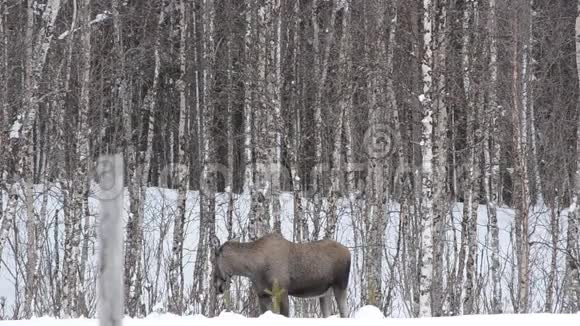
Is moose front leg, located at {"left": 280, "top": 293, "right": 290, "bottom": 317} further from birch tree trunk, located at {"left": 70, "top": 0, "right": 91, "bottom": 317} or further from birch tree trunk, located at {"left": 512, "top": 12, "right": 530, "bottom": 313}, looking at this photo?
birch tree trunk, located at {"left": 512, "top": 12, "right": 530, "bottom": 313}

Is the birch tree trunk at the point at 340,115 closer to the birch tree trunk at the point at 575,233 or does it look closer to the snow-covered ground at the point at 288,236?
the snow-covered ground at the point at 288,236

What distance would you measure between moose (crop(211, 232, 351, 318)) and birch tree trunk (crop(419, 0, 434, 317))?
156 cm

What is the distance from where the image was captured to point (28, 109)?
11.9 m

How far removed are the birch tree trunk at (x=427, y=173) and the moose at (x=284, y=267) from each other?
1.56 meters

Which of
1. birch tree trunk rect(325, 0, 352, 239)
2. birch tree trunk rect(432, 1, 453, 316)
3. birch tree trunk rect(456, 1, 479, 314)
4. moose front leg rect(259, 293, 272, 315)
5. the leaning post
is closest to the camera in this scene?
the leaning post

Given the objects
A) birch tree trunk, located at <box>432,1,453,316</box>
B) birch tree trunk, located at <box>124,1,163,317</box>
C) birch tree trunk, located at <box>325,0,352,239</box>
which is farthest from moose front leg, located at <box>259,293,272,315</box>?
birch tree trunk, located at <box>325,0,352,239</box>

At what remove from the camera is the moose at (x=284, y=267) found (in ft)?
30.8

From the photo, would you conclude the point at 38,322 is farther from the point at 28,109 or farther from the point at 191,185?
the point at 191,185

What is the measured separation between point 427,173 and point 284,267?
9.14ft

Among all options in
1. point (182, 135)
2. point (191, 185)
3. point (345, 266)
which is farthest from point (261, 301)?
point (191, 185)

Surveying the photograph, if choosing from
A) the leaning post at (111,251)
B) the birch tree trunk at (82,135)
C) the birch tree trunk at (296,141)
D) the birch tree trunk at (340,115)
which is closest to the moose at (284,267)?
the birch tree trunk at (340,115)

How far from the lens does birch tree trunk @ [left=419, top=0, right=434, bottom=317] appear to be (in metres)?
10.9

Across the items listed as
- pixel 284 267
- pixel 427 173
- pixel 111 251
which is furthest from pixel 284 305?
pixel 111 251

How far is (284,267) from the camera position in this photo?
952cm
